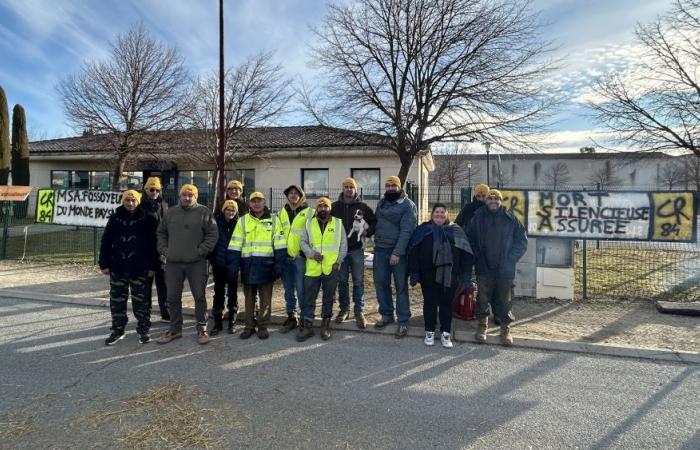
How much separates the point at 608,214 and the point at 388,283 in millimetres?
4292

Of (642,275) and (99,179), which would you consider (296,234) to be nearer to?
(642,275)

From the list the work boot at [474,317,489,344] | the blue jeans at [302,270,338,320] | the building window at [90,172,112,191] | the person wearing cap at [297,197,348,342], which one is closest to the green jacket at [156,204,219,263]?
the person wearing cap at [297,197,348,342]

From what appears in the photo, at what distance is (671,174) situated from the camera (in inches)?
1902

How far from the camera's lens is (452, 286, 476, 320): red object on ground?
217 inches

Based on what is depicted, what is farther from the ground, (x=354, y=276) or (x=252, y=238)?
(x=252, y=238)

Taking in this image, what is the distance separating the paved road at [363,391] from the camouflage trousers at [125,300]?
225 millimetres

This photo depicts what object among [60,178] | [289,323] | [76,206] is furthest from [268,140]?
[289,323]

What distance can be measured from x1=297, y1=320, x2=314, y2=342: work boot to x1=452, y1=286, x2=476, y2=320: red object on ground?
2.05 metres

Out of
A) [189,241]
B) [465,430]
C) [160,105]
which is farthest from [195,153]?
[465,430]

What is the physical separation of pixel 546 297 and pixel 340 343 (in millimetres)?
3975

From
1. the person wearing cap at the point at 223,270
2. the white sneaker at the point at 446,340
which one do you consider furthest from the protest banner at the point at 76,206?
the white sneaker at the point at 446,340

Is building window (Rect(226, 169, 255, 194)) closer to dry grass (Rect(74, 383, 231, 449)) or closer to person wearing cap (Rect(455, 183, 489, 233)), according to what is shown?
person wearing cap (Rect(455, 183, 489, 233))

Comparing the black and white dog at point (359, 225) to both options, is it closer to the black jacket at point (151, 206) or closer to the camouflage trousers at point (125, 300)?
the black jacket at point (151, 206)

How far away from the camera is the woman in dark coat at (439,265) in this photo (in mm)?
4664
